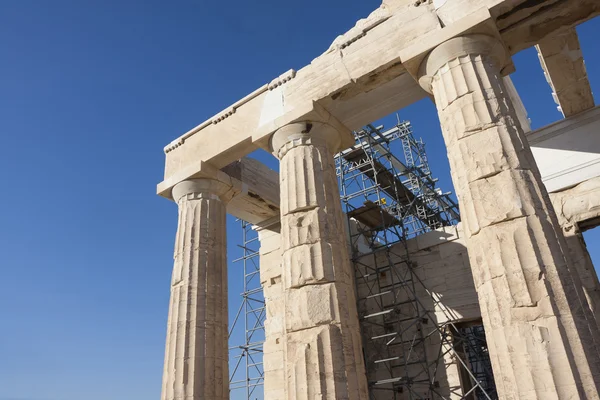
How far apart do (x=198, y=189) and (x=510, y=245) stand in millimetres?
8218

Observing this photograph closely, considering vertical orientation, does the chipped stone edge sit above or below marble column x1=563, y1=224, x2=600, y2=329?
above

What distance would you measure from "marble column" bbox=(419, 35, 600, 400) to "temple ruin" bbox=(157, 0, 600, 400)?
0.02 meters

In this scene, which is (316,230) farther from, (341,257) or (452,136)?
(452,136)

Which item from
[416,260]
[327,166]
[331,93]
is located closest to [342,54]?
[331,93]

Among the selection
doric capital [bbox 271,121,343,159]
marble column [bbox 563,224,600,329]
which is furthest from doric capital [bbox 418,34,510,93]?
marble column [bbox 563,224,600,329]

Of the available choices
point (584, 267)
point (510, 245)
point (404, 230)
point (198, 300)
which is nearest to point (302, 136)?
point (198, 300)

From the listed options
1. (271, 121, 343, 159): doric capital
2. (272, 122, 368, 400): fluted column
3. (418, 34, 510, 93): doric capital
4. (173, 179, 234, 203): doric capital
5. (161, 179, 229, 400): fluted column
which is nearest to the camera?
(272, 122, 368, 400): fluted column

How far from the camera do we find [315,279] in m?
8.99

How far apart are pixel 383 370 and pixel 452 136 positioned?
27.4 feet

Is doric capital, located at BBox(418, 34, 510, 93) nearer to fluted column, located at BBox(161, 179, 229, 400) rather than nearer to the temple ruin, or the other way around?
the temple ruin

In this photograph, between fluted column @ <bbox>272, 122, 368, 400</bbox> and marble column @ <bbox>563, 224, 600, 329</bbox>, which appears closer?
fluted column @ <bbox>272, 122, 368, 400</bbox>

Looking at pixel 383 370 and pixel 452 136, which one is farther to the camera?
pixel 383 370

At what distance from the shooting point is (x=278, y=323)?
15117 millimetres

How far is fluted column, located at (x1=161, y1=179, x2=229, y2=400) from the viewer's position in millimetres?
10828
